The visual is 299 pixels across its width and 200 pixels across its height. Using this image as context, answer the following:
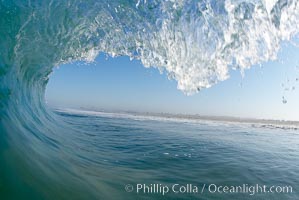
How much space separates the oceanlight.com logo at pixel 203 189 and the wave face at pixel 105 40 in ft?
3.54

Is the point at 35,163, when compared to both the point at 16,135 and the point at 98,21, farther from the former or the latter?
the point at 98,21

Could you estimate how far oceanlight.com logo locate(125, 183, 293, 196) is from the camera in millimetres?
4410

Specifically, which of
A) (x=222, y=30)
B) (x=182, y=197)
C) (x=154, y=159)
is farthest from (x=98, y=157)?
(x=222, y=30)

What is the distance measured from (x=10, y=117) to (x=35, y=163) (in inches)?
49.4

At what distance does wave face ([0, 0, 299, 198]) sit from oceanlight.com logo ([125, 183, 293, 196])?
3.54 feet

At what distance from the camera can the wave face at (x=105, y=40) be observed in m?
4.25

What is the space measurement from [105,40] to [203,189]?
560 cm

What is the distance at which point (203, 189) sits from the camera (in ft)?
15.7

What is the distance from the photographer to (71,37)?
7984 millimetres
